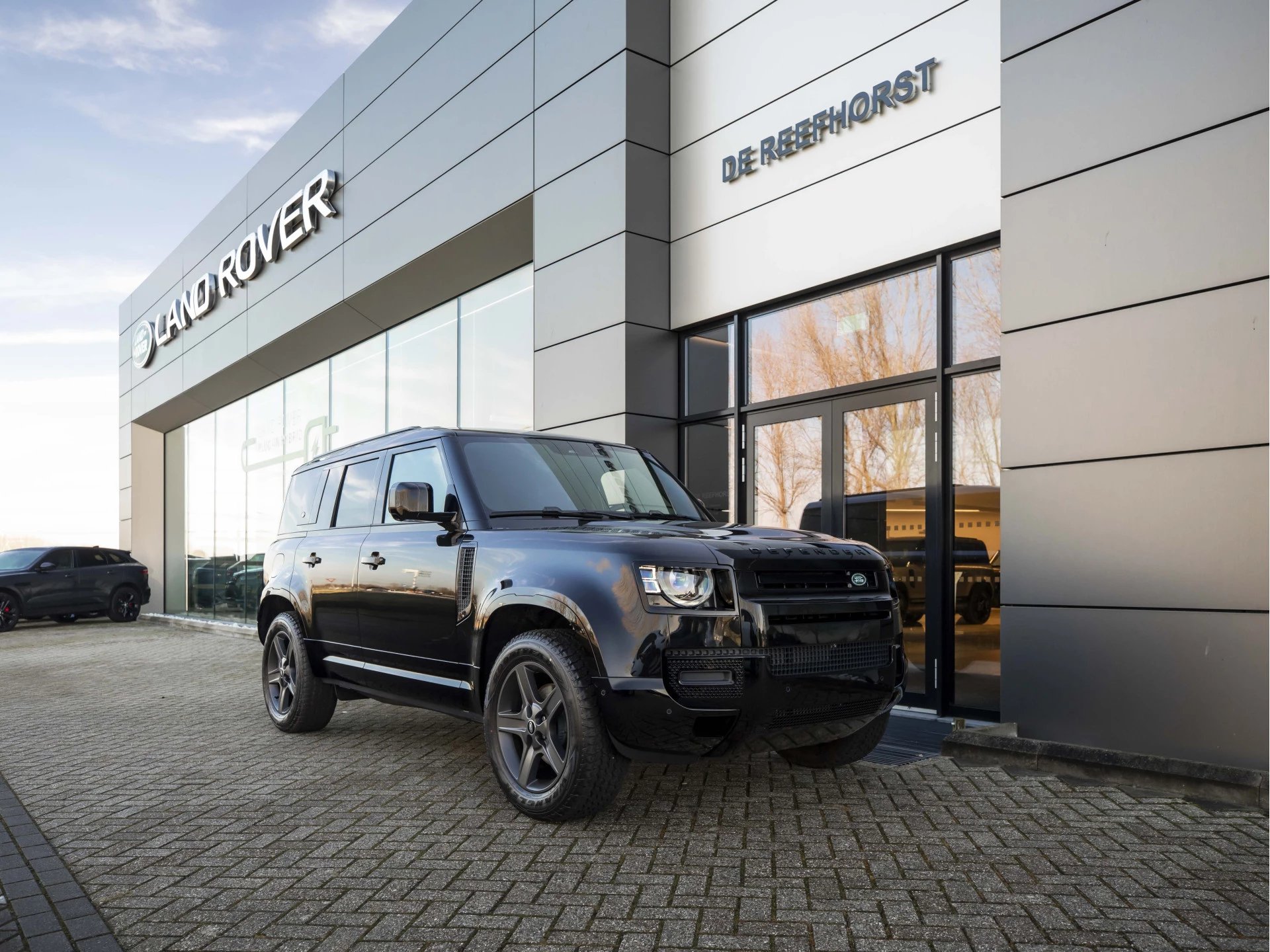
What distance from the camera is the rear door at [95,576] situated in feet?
70.6

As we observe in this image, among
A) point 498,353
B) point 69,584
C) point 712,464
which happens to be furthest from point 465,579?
point 69,584

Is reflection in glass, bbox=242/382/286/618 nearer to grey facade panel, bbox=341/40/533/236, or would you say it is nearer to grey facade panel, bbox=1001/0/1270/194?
grey facade panel, bbox=341/40/533/236

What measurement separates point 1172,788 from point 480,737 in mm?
4141

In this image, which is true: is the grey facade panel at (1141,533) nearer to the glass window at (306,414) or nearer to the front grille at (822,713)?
the front grille at (822,713)

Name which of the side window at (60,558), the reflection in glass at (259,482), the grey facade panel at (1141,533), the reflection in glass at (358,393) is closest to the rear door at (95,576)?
the side window at (60,558)

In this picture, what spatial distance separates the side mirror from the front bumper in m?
1.48

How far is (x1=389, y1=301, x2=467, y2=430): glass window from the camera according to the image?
45.3ft

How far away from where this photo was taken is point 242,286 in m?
18.8

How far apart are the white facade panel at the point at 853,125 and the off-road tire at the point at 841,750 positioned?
4699mm

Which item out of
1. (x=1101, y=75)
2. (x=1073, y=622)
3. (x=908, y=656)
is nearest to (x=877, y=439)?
(x=908, y=656)

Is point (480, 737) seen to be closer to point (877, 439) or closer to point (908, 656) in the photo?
point (908, 656)

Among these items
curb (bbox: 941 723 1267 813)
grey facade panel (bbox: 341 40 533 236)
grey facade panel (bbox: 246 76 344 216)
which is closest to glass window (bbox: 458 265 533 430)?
grey facade panel (bbox: 341 40 533 236)

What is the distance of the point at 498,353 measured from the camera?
501 inches

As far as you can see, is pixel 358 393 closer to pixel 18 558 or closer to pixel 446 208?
pixel 446 208
